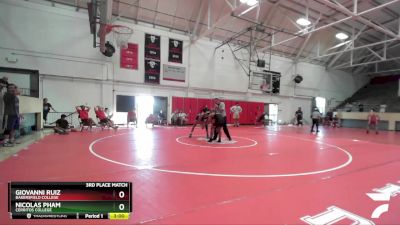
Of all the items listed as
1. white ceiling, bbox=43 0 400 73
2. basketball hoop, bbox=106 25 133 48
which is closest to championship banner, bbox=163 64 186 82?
white ceiling, bbox=43 0 400 73

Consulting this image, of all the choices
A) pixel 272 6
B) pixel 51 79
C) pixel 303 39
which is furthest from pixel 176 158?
pixel 303 39

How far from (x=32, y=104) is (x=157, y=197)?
9.04 meters

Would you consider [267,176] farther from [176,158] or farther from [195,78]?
[195,78]

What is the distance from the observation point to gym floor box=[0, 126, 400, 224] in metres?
2.73

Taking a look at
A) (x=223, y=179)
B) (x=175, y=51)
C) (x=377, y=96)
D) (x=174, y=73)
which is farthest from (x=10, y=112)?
(x=377, y=96)

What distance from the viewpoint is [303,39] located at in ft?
71.0

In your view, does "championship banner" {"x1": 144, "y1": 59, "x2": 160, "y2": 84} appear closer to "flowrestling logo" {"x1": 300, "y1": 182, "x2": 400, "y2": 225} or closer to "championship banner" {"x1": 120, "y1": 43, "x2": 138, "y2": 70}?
"championship banner" {"x1": 120, "y1": 43, "x2": 138, "y2": 70}

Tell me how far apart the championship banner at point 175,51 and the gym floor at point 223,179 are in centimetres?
1196

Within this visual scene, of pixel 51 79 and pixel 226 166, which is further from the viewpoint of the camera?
pixel 51 79

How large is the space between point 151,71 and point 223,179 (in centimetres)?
1380

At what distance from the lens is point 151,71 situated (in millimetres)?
16609

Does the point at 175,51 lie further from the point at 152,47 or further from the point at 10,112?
the point at 10,112
